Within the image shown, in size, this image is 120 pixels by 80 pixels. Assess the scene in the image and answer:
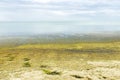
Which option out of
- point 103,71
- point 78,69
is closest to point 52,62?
point 78,69

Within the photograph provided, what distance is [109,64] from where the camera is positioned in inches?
2249

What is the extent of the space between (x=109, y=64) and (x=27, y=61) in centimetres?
1632

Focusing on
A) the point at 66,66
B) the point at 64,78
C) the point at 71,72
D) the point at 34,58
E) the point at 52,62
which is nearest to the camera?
the point at 64,78

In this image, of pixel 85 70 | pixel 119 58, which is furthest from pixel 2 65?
pixel 119 58

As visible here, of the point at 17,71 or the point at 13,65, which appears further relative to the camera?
the point at 13,65

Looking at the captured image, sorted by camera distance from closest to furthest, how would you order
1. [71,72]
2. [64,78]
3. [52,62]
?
1. [64,78]
2. [71,72]
3. [52,62]

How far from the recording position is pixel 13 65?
55.6 meters

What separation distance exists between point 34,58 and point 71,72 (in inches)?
737

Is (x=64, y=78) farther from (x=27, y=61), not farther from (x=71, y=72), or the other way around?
(x=27, y=61)

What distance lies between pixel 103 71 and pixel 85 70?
2.94 meters

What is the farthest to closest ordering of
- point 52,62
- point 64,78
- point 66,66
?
point 52,62, point 66,66, point 64,78

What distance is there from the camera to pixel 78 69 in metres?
51.3

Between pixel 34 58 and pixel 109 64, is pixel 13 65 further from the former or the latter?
pixel 109 64

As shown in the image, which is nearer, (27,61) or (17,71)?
(17,71)
